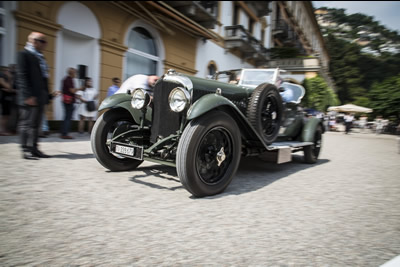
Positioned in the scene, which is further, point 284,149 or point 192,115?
point 284,149

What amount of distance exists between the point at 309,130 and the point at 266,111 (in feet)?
5.97

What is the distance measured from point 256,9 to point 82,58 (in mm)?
16508

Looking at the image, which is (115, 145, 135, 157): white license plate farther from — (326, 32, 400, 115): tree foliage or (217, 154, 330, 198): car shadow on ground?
(326, 32, 400, 115): tree foliage

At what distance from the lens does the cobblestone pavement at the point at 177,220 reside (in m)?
1.67

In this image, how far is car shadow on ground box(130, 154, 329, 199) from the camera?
10.6 feet

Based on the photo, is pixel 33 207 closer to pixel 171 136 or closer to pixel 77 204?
pixel 77 204

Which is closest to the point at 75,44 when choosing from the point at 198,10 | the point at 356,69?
the point at 198,10

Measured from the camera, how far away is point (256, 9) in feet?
68.9

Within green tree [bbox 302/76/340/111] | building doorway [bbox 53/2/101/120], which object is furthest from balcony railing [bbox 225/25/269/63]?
building doorway [bbox 53/2/101/120]

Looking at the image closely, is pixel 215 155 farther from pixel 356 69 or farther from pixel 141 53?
pixel 356 69

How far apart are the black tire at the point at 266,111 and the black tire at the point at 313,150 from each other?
159 cm

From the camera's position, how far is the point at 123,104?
349cm

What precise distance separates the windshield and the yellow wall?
18.2ft

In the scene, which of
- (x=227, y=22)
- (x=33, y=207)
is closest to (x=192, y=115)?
(x=33, y=207)
